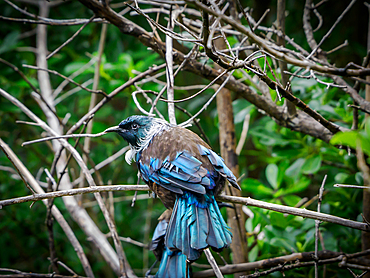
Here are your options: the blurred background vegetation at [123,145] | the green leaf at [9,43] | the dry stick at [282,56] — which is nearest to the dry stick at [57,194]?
the dry stick at [282,56]

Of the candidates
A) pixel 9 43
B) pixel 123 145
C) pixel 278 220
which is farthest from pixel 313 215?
pixel 9 43

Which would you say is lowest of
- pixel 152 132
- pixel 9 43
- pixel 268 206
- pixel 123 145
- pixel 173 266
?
pixel 173 266

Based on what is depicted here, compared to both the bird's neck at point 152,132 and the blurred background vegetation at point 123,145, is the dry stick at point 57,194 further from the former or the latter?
the blurred background vegetation at point 123,145

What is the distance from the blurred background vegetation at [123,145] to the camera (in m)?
1.83

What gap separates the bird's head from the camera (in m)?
1.63

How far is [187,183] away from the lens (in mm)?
1272

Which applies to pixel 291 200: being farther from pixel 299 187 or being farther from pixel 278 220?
pixel 278 220

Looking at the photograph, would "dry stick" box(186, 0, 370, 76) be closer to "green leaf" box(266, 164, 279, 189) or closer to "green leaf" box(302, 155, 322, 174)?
"green leaf" box(302, 155, 322, 174)

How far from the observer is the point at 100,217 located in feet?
10.6

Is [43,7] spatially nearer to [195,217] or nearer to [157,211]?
[157,211]

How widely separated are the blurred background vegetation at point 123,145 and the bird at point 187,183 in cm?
55

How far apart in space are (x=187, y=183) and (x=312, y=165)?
3.12 feet

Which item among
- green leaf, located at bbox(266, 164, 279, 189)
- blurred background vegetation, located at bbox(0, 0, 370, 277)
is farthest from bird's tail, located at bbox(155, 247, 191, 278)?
green leaf, located at bbox(266, 164, 279, 189)

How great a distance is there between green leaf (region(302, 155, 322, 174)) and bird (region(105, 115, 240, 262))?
73 cm
